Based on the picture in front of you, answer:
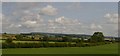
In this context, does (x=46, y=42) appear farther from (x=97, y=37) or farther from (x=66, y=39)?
(x=97, y=37)

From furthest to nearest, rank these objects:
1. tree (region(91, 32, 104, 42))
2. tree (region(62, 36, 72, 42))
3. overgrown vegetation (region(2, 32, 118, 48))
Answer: tree (region(91, 32, 104, 42)) < tree (region(62, 36, 72, 42)) < overgrown vegetation (region(2, 32, 118, 48))

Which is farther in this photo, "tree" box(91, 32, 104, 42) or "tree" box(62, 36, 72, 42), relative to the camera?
"tree" box(91, 32, 104, 42)

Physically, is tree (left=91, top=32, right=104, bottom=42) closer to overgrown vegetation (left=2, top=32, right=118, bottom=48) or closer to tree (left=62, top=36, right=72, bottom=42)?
overgrown vegetation (left=2, top=32, right=118, bottom=48)

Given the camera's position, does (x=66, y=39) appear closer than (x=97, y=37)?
Yes

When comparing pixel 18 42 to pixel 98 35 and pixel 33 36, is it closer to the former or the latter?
pixel 33 36

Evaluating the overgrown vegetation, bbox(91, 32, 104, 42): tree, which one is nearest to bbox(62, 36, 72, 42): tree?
the overgrown vegetation

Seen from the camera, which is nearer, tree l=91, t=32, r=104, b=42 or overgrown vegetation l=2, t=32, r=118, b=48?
overgrown vegetation l=2, t=32, r=118, b=48

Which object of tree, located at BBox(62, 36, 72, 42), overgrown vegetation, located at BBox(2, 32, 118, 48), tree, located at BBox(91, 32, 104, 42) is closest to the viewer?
overgrown vegetation, located at BBox(2, 32, 118, 48)

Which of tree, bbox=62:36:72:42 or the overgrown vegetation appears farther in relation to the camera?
tree, bbox=62:36:72:42

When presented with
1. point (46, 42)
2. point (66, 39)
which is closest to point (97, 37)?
point (66, 39)

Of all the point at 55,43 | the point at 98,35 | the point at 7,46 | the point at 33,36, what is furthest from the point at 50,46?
the point at 98,35

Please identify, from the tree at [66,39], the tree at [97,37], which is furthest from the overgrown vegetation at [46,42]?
the tree at [97,37]

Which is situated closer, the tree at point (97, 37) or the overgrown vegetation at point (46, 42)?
the overgrown vegetation at point (46, 42)

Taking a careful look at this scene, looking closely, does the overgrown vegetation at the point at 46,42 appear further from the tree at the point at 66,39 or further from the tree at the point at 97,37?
the tree at the point at 97,37
